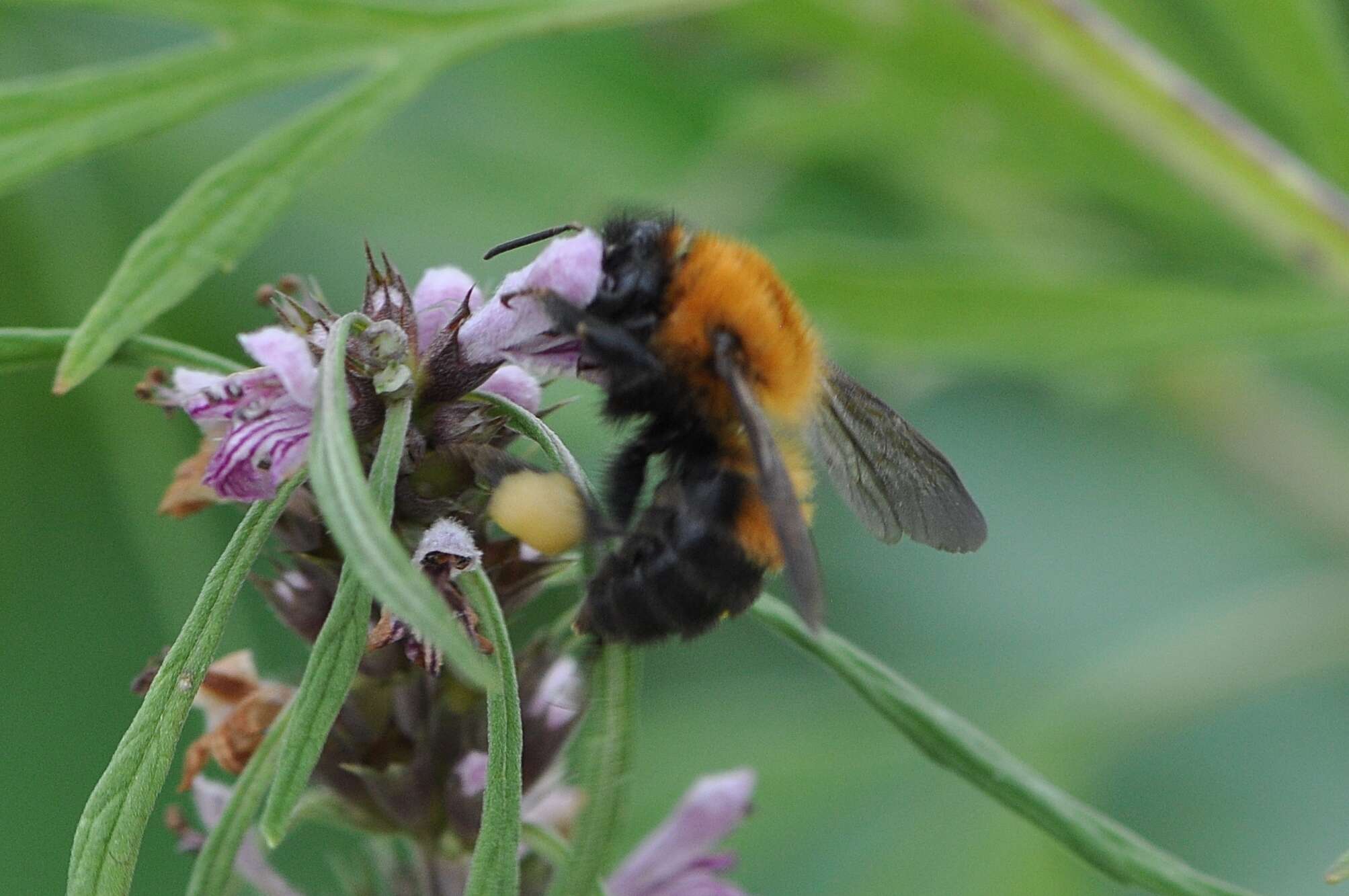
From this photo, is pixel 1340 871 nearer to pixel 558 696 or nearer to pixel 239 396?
pixel 558 696

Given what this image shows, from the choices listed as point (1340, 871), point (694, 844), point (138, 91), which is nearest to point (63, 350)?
point (138, 91)

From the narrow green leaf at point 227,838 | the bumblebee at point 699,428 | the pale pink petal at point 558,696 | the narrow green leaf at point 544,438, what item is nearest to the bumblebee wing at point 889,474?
the bumblebee at point 699,428

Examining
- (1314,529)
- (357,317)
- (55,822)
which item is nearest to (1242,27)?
(1314,529)

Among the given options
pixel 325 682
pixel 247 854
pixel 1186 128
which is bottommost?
pixel 247 854

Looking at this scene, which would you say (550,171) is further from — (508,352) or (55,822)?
(508,352)

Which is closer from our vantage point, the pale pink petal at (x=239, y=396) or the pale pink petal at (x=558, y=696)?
the pale pink petal at (x=239, y=396)

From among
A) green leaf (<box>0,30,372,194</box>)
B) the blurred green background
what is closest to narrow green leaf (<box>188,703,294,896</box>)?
green leaf (<box>0,30,372,194</box>)

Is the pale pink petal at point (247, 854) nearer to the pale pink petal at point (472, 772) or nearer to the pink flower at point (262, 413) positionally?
the pale pink petal at point (472, 772)
